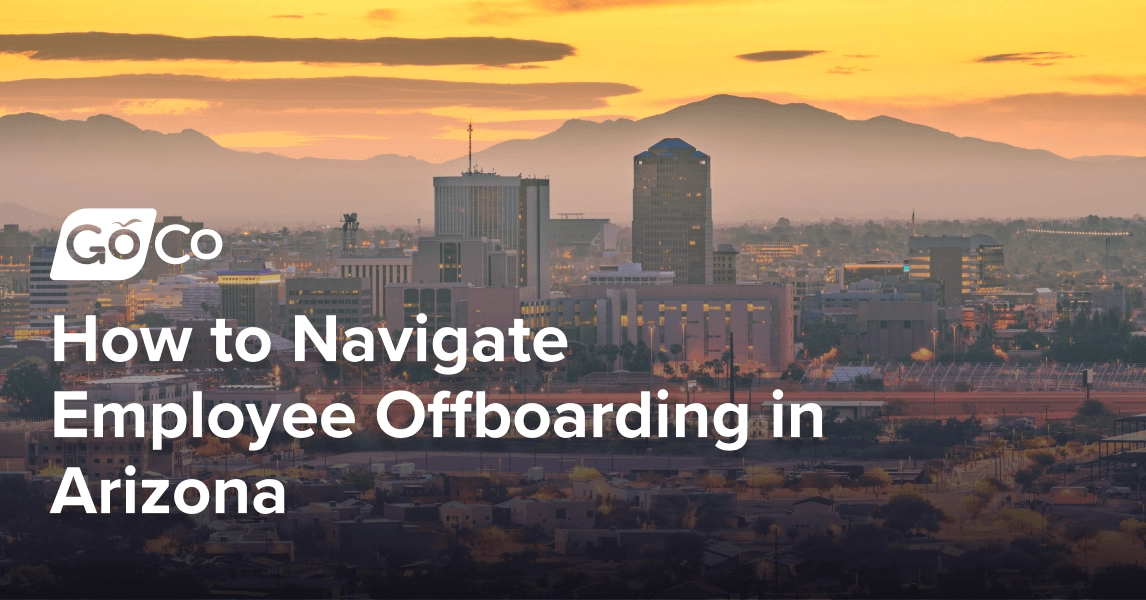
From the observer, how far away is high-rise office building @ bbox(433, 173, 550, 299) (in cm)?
7888

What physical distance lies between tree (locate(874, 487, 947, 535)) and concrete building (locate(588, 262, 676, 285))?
37828mm

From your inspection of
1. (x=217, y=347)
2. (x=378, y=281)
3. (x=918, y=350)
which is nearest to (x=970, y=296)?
(x=378, y=281)

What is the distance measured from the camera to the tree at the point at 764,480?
2798cm

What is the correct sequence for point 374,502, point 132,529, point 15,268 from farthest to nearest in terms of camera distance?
1. point 15,268
2. point 374,502
3. point 132,529

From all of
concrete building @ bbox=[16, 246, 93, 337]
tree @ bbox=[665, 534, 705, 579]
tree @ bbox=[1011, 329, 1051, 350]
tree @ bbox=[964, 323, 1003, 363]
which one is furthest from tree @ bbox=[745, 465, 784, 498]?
concrete building @ bbox=[16, 246, 93, 337]

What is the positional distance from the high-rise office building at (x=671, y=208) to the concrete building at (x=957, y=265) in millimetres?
8207

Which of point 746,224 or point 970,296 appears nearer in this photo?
point 970,296

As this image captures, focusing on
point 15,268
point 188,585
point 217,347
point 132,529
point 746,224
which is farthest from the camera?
point 746,224

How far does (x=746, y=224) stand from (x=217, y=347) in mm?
105860

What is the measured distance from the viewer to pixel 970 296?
8375cm

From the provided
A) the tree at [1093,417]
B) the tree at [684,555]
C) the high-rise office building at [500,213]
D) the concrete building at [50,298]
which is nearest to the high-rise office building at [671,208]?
the high-rise office building at [500,213]

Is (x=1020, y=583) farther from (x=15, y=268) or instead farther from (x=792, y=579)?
(x=15, y=268)

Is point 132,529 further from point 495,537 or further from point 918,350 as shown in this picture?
point 918,350

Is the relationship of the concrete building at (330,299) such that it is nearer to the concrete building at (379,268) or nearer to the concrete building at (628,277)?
the concrete building at (379,268)
